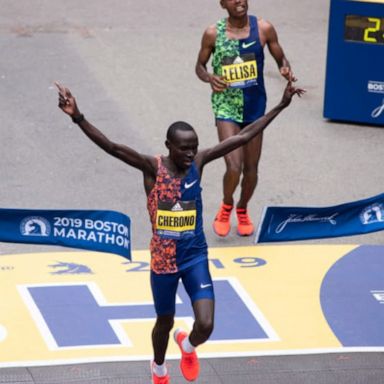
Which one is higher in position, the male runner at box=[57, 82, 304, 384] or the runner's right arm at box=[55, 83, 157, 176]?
the runner's right arm at box=[55, 83, 157, 176]

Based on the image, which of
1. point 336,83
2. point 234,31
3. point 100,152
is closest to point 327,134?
point 336,83

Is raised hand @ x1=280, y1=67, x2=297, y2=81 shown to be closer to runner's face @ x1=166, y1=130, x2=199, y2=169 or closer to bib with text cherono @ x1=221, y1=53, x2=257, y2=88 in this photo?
runner's face @ x1=166, y1=130, x2=199, y2=169

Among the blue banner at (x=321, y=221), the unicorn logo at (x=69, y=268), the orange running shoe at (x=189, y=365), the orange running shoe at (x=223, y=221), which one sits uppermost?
the blue banner at (x=321, y=221)

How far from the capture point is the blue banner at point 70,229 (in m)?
9.58

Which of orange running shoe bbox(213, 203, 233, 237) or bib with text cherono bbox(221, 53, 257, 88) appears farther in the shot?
orange running shoe bbox(213, 203, 233, 237)

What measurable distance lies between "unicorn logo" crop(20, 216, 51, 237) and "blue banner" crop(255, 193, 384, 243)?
1.76 metres

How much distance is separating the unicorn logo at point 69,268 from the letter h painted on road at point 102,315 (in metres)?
0.25

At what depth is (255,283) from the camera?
11.0 metres

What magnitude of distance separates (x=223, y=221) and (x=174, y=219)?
11.9ft

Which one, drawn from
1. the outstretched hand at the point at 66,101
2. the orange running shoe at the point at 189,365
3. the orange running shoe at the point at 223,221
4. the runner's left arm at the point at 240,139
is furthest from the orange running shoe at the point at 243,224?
the outstretched hand at the point at 66,101

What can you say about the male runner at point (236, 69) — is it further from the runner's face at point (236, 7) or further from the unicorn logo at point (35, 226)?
the unicorn logo at point (35, 226)

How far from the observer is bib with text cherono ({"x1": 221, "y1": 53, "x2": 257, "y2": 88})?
37.7ft

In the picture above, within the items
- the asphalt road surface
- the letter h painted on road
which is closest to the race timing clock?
the asphalt road surface

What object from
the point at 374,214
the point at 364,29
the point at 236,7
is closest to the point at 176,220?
the point at 374,214
